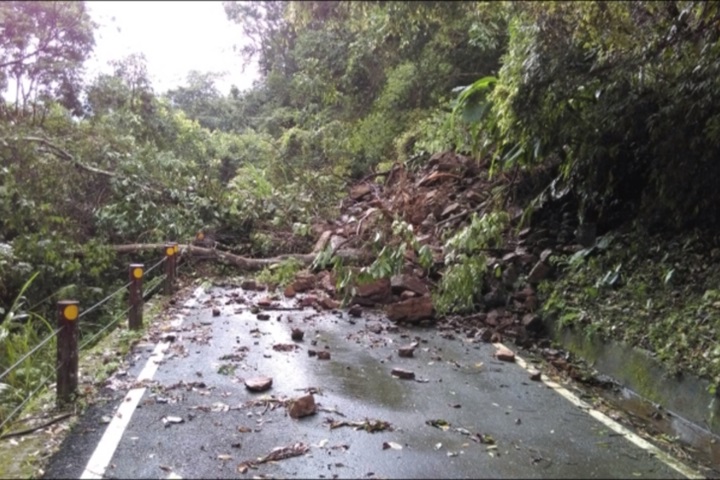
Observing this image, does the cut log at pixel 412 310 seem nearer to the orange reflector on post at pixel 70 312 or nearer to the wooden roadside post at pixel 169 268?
the wooden roadside post at pixel 169 268

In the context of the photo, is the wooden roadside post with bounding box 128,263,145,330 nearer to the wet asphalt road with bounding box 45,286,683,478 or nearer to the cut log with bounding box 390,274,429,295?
the wet asphalt road with bounding box 45,286,683,478

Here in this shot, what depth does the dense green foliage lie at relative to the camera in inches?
290

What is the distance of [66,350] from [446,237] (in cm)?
730

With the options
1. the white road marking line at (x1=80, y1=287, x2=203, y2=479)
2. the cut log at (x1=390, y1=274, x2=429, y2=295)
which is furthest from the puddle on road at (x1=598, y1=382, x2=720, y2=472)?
the white road marking line at (x1=80, y1=287, x2=203, y2=479)

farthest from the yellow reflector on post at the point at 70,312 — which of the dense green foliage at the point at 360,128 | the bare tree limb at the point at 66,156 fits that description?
the bare tree limb at the point at 66,156

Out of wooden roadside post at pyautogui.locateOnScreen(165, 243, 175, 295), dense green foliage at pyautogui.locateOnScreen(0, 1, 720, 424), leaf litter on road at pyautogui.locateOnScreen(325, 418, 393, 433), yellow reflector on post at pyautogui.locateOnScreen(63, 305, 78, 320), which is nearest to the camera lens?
leaf litter on road at pyautogui.locateOnScreen(325, 418, 393, 433)

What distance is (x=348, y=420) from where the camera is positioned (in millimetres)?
5254

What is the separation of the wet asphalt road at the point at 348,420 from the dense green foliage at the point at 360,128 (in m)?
2.90

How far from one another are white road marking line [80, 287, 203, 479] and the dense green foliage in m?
3.51

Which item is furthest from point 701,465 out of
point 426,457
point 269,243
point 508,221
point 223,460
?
point 269,243

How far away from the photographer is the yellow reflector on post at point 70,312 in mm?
5418

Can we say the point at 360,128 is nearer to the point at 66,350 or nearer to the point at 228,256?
the point at 228,256

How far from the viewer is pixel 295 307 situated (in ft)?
34.3

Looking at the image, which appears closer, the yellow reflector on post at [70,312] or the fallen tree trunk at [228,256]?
the yellow reflector on post at [70,312]
